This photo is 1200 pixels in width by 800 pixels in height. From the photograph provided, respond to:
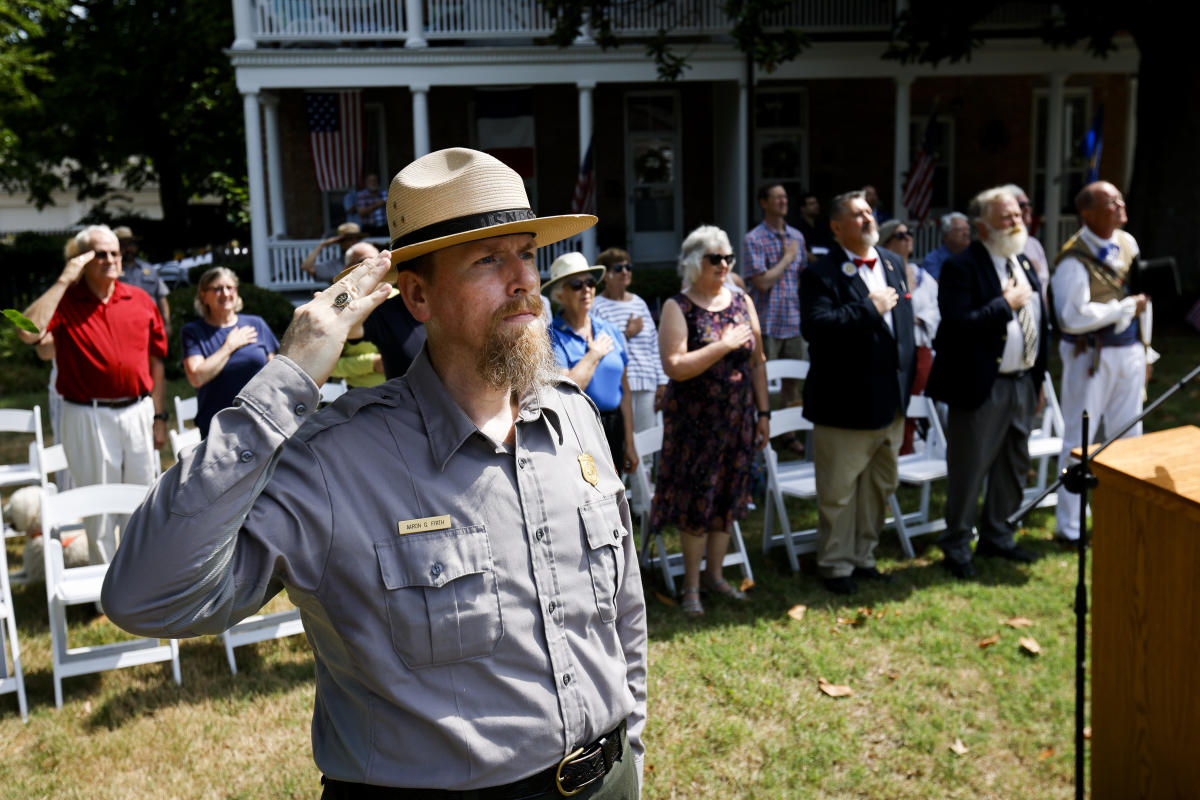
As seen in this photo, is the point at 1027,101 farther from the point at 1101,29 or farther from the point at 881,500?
the point at 881,500

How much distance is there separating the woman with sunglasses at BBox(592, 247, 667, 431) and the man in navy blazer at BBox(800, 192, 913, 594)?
151cm

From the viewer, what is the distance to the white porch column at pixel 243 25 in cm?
1556

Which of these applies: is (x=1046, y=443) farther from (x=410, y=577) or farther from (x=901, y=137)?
(x=901, y=137)

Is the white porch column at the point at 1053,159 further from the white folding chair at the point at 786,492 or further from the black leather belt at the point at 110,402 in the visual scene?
the black leather belt at the point at 110,402

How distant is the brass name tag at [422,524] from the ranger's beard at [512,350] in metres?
0.32

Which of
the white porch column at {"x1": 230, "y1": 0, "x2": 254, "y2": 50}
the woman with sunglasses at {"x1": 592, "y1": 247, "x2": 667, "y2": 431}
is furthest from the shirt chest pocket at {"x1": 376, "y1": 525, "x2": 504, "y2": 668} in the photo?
the white porch column at {"x1": 230, "y1": 0, "x2": 254, "y2": 50}

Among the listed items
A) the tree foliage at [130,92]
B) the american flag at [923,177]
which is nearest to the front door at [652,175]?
the american flag at [923,177]

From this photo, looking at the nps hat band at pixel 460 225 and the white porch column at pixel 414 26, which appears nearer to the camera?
the nps hat band at pixel 460 225

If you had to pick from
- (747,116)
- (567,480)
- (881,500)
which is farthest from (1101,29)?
(567,480)

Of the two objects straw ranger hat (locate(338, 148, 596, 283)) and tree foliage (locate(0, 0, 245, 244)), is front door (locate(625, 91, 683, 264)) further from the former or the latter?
straw ranger hat (locate(338, 148, 596, 283))

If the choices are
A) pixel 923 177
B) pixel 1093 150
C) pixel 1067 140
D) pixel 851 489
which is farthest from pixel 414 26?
pixel 1067 140

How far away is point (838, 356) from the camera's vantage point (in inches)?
229

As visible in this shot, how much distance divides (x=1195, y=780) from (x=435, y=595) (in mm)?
2355

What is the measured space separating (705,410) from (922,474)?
206 centimetres
